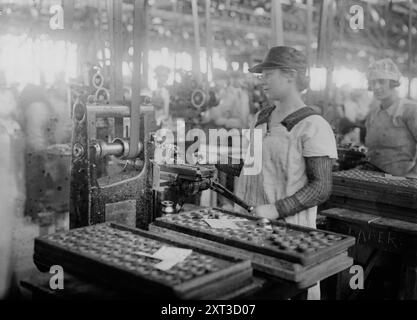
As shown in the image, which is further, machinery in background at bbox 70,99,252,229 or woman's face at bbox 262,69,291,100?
woman's face at bbox 262,69,291,100

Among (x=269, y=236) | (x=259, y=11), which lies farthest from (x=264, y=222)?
(x=259, y=11)

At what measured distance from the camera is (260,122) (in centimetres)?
266

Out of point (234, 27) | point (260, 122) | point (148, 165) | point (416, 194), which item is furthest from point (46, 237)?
point (234, 27)

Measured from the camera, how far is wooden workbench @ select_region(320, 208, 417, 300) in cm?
322

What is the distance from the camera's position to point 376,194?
3691 millimetres

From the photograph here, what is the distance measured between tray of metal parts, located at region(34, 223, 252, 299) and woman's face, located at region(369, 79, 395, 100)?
2869mm

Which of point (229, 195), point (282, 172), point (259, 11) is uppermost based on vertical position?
point (259, 11)

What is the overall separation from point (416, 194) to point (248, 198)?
1465 millimetres

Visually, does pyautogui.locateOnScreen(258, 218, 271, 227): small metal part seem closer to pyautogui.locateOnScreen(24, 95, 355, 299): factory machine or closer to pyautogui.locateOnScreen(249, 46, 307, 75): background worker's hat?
pyautogui.locateOnScreen(24, 95, 355, 299): factory machine

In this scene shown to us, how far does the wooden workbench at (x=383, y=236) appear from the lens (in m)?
3.22

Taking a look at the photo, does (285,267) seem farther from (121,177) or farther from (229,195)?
(121,177)

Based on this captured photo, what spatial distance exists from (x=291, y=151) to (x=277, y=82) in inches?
13.8

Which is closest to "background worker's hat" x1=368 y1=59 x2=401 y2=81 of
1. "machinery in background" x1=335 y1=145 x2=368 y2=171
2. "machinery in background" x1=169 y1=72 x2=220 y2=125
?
"machinery in background" x1=335 y1=145 x2=368 y2=171

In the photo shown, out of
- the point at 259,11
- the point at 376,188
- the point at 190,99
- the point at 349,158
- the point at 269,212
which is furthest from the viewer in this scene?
the point at 259,11
